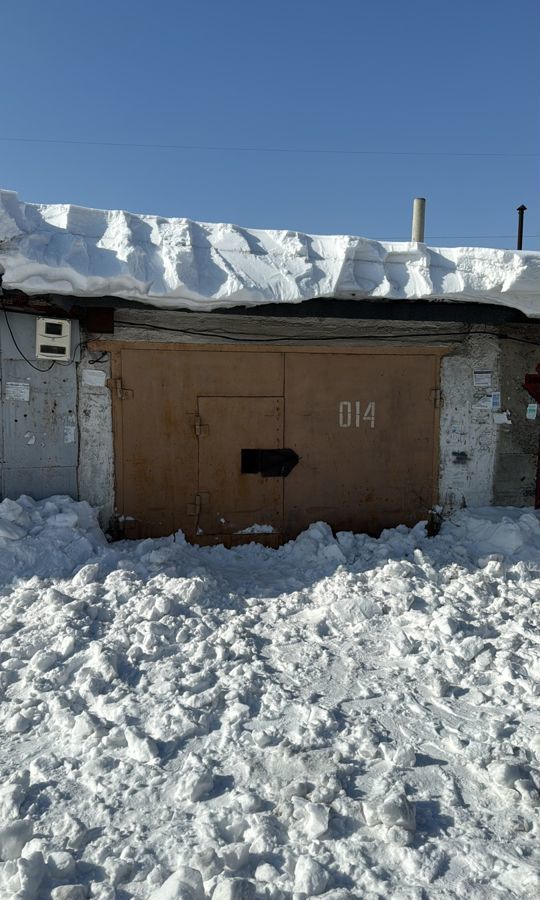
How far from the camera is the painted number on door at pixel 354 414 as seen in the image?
266 inches

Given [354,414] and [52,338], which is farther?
[354,414]

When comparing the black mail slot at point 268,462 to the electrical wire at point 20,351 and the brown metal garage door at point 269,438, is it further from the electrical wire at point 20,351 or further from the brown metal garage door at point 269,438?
the electrical wire at point 20,351

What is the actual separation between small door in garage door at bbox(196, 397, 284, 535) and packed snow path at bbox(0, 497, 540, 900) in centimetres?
69

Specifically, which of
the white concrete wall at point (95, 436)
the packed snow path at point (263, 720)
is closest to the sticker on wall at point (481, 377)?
the packed snow path at point (263, 720)

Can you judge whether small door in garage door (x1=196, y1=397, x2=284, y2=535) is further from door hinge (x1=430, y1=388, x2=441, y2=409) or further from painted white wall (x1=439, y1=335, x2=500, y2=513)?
painted white wall (x1=439, y1=335, x2=500, y2=513)

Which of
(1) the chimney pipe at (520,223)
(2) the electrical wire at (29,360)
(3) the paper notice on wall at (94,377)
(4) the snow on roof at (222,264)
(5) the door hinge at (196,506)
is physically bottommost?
(5) the door hinge at (196,506)

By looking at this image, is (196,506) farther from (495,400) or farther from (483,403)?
(495,400)

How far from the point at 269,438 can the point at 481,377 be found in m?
2.54

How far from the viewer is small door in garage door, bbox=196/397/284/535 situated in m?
6.50

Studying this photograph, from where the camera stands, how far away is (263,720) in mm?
3551

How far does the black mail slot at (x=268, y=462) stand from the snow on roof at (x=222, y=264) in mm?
1666

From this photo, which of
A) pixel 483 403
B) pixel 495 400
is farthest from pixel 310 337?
pixel 495 400

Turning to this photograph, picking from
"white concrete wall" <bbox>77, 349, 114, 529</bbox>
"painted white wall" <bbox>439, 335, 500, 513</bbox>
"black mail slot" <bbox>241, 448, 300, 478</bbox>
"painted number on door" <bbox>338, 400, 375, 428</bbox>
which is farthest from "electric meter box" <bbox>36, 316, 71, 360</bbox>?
"painted white wall" <bbox>439, 335, 500, 513</bbox>

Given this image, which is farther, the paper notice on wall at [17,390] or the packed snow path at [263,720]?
the paper notice on wall at [17,390]
